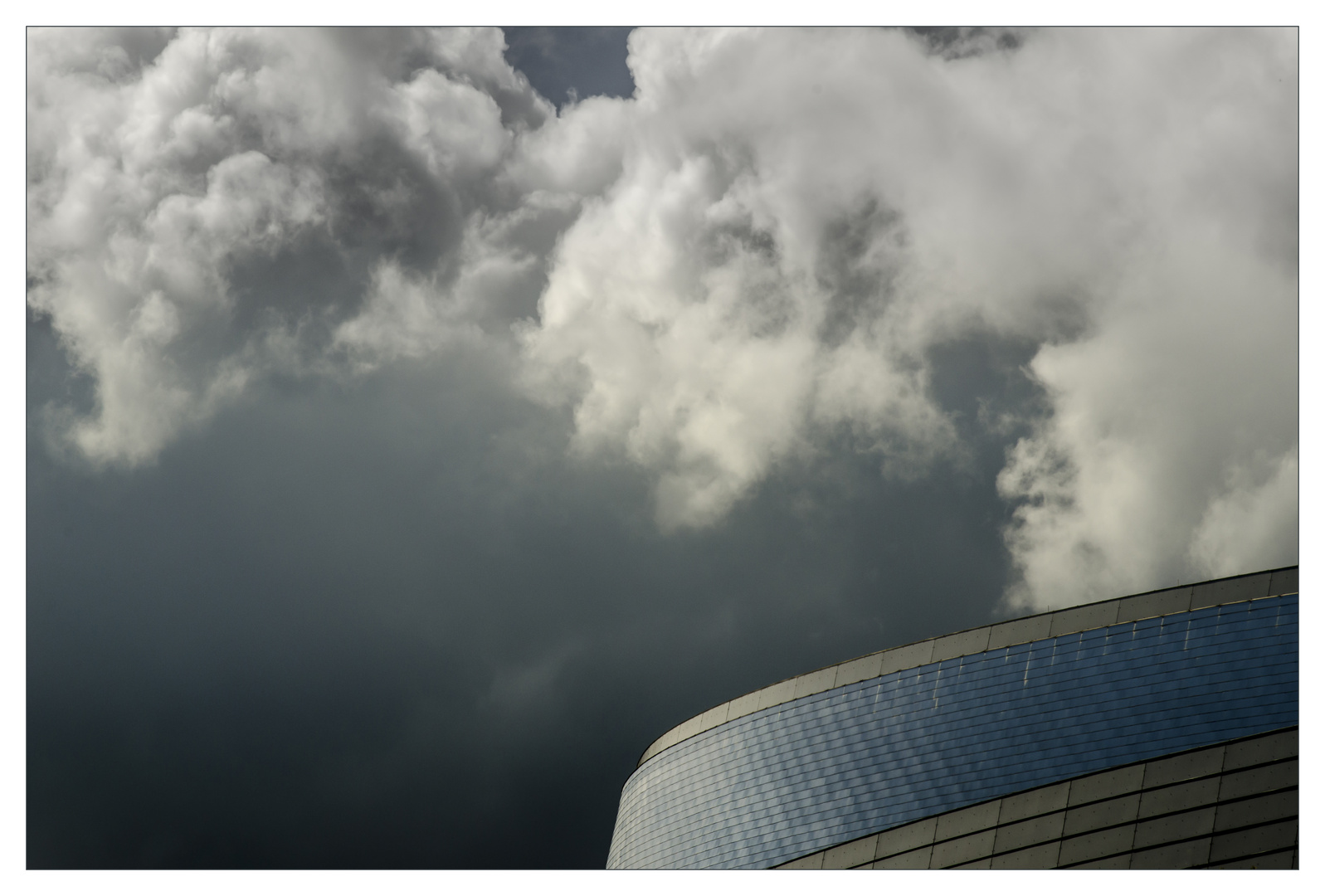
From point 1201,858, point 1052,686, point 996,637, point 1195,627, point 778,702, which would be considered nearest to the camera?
point 1201,858

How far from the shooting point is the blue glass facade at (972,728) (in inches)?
1176

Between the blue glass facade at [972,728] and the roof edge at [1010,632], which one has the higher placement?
the roof edge at [1010,632]

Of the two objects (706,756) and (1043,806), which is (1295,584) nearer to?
(1043,806)

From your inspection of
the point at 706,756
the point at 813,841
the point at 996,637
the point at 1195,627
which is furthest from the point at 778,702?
the point at 1195,627

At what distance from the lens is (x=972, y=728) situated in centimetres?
3512

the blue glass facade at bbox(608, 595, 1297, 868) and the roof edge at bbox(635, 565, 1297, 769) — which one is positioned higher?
the roof edge at bbox(635, 565, 1297, 769)

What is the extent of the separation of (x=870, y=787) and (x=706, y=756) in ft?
42.7

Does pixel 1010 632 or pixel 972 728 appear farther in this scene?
pixel 1010 632

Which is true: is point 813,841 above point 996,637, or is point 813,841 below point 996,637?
below

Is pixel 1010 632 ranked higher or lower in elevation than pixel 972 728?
higher

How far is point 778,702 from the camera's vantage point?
45062 mm

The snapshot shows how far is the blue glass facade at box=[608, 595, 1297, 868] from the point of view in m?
29.9
